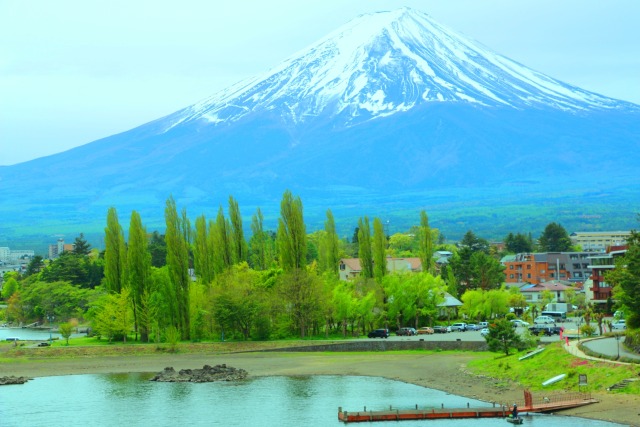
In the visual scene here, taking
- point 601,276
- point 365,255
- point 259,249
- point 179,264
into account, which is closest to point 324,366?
point 179,264

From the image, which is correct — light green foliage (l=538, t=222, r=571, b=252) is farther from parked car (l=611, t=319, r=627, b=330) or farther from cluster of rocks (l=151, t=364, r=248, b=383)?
cluster of rocks (l=151, t=364, r=248, b=383)

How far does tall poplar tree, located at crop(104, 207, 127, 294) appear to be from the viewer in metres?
70.2

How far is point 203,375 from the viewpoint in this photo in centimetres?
5206

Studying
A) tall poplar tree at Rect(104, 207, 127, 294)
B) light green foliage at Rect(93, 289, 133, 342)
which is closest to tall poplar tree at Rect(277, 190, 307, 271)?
tall poplar tree at Rect(104, 207, 127, 294)

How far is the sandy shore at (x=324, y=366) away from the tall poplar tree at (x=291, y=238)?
30.7ft

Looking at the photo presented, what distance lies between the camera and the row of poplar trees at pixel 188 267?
6725cm

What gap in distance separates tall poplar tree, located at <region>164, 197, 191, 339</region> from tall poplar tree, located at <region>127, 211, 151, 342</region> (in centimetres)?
162

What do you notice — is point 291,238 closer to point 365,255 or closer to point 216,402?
point 365,255

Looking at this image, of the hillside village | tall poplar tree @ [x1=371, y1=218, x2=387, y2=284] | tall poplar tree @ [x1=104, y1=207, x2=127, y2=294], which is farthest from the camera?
tall poplar tree @ [x1=371, y1=218, x2=387, y2=284]

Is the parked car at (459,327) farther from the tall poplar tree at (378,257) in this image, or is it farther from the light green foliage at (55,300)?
the light green foliage at (55,300)

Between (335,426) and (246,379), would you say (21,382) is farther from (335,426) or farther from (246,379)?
(335,426)

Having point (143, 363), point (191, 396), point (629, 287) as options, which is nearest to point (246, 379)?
point (191, 396)

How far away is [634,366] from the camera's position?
1588 inches

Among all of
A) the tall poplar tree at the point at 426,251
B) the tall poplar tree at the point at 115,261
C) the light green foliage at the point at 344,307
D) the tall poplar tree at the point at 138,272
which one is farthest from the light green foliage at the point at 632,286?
the tall poplar tree at the point at 426,251
